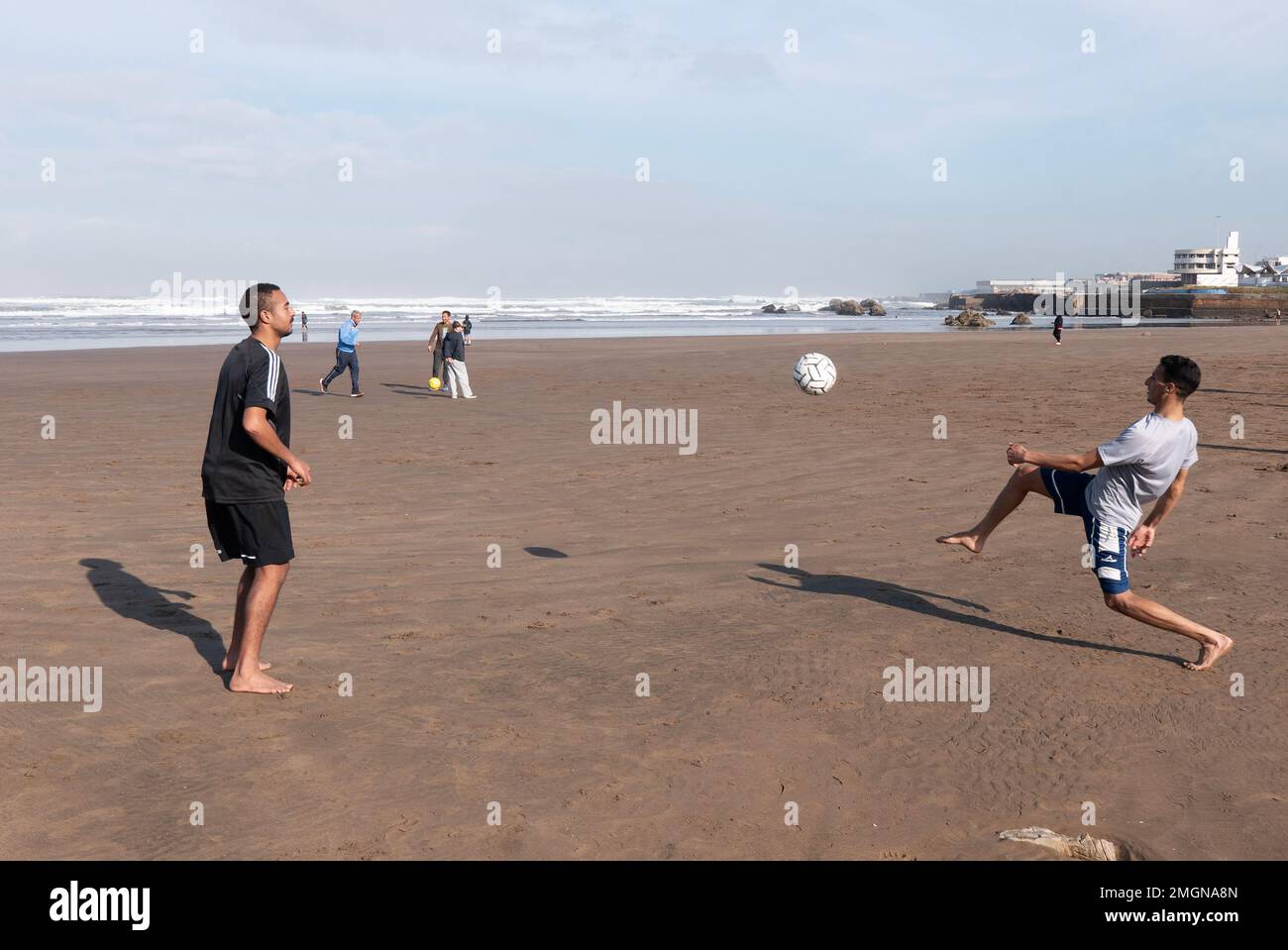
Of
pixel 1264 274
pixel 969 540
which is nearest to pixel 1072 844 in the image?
pixel 969 540

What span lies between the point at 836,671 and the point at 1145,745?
67.1 inches

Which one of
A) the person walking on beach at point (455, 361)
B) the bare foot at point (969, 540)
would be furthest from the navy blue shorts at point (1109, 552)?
the person walking on beach at point (455, 361)

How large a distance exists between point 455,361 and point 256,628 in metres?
16.5

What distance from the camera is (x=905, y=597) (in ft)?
25.9

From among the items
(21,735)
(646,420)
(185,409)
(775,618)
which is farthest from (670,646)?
(185,409)

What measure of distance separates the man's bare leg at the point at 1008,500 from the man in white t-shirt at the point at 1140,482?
45 centimetres

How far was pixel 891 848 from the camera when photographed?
4.38 m

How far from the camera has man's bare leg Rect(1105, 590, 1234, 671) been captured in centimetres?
618

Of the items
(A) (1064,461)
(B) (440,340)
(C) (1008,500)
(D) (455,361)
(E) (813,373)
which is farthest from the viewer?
(B) (440,340)

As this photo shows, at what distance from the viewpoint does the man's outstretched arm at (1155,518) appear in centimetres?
627

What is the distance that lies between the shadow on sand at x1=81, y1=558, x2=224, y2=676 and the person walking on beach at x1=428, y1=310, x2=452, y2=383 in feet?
43.4

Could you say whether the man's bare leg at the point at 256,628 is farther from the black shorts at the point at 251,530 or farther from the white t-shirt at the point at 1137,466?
the white t-shirt at the point at 1137,466

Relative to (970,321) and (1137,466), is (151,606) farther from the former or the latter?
(970,321)

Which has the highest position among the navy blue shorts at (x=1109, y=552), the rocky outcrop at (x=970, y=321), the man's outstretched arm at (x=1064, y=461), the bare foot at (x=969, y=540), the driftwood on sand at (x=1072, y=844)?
the rocky outcrop at (x=970, y=321)
